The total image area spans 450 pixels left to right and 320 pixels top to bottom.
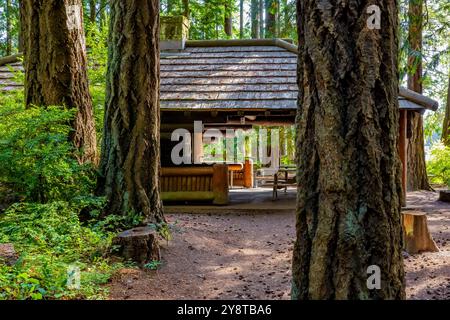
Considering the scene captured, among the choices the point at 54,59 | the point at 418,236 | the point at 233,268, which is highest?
the point at 54,59

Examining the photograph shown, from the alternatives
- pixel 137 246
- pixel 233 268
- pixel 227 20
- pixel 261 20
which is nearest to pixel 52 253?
pixel 137 246

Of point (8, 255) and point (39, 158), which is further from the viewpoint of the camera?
point (39, 158)

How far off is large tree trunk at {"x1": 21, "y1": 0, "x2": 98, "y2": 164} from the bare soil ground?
94.7 inches

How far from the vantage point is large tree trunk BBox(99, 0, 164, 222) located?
5785 millimetres

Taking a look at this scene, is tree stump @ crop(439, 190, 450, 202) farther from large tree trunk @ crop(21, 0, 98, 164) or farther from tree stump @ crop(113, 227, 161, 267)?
large tree trunk @ crop(21, 0, 98, 164)

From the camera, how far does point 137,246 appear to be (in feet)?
16.3

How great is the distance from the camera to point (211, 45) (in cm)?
1387

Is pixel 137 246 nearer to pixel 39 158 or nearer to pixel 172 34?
pixel 39 158

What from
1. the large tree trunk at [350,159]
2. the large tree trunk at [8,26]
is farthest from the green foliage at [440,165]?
the large tree trunk at [8,26]

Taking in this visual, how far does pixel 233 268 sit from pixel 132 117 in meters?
2.52

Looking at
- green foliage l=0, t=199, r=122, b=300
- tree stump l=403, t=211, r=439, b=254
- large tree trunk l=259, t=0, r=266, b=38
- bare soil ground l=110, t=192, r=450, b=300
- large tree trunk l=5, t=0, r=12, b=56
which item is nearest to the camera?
green foliage l=0, t=199, r=122, b=300

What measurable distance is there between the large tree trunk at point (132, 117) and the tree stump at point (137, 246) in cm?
70

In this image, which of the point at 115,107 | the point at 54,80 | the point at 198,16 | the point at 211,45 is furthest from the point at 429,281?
the point at 198,16

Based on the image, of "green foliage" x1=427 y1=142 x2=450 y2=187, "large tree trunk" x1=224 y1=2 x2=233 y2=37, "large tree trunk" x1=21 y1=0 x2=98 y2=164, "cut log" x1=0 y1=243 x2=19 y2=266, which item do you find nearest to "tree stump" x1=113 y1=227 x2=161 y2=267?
"cut log" x1=0 y1=243 x2=19 y2=266
